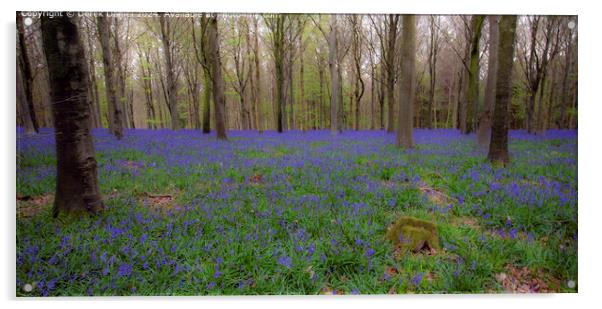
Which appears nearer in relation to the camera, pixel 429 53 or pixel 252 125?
pixel 429 53

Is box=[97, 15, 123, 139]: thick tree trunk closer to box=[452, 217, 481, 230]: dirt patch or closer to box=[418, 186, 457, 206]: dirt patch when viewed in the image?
box=[418, 186, 457, 206]: dirt patch

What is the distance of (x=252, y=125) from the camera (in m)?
5.04

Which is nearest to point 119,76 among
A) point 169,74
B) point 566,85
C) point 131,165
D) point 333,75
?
point 169,74

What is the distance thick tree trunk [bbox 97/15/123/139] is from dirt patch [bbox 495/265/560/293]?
5290mm

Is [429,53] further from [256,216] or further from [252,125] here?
[256,216]

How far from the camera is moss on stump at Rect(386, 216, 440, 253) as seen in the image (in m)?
3.07

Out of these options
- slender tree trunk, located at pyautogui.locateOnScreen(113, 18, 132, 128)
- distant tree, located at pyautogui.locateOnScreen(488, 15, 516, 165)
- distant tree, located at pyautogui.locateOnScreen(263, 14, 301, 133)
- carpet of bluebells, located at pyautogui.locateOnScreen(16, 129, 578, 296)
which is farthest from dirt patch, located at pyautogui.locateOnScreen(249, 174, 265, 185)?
distant tree, located at pyautogui.locateOnScreen(488, 15, 516, 165)

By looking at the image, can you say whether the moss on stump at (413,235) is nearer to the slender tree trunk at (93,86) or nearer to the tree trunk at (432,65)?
the tree trunk at (432,65)

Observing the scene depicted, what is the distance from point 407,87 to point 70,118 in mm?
4906

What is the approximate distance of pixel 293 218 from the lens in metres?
3.53

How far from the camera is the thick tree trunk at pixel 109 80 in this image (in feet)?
12.1
